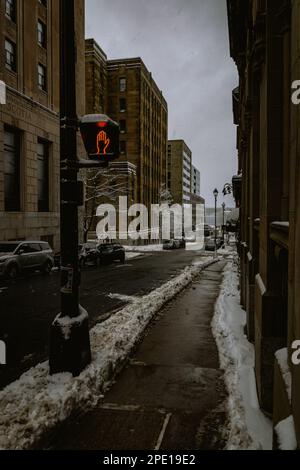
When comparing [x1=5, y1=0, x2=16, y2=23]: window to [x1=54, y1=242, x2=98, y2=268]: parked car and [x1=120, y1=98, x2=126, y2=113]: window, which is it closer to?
[x1=54, y1=242, x2=98, y2=268]: parked car

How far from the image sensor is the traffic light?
5.88 m

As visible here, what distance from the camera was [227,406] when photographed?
5125 mm

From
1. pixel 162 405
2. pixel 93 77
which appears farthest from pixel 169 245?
pixel 162 405

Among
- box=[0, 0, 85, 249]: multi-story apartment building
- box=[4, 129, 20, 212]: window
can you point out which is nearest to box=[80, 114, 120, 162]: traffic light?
box=[0, 0, 85, 249]: multi-story apartment building

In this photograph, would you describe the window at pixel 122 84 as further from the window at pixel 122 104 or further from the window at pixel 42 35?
the window at pixel 42 35

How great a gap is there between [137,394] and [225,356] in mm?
2241

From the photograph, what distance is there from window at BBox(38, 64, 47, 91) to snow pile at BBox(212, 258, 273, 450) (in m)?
26.3

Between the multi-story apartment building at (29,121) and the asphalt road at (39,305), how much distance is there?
8762mm

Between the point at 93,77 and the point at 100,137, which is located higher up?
the point at 93,77

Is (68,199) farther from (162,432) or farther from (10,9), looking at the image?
(10,9)

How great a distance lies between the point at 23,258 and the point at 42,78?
18.0m

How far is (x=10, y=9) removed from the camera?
2641 cm
